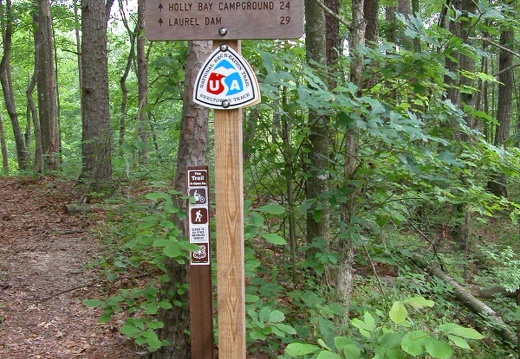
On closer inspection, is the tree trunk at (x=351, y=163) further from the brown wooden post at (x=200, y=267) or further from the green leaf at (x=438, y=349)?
the green leaf at (x=438, y=349)

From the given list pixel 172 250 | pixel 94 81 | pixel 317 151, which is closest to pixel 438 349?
pixel 172 250

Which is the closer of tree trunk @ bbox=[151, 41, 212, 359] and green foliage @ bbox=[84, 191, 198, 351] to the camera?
green foliage @ bbox=[84, 191, 198, 351]

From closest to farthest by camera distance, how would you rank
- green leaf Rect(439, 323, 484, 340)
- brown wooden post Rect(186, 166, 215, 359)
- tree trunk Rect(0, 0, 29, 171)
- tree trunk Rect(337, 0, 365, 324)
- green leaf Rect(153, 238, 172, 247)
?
green leaf Rect(439, 323, 484, 340)
green leaf Rect(153, 238, 172, 247)
brown wooden post Rect(186, 166, 215, 359)
tree trunk Rect(337, 0, 365, 324)
tree trunk Rect(0, 0, 29, 171)

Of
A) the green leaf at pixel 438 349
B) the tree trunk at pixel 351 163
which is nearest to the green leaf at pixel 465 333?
the green leaf at pixel 438 349

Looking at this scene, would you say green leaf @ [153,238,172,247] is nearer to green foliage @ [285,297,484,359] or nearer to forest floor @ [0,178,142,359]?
green foliage @ [285,297,484,359]

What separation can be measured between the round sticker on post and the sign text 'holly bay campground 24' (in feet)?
0.35

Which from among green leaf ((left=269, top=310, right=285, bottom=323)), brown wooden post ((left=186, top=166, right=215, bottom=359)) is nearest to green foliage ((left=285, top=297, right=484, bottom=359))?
green leaf ((left=269, top=310, right=285, bottom=323))

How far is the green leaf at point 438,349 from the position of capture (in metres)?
1.94

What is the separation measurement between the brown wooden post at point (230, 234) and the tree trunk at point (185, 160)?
1.14 meters

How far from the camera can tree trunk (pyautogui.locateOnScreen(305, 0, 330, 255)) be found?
4.20m

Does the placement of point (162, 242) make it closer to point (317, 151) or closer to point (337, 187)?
point (337, 187)

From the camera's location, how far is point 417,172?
3.55 m

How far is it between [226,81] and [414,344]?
1581mm

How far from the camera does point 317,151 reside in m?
4.59
